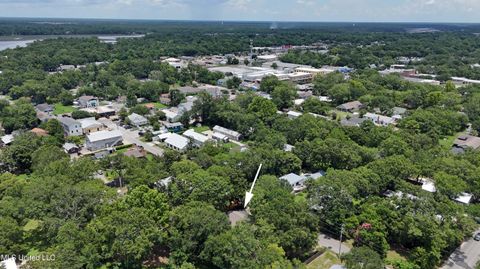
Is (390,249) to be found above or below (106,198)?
below

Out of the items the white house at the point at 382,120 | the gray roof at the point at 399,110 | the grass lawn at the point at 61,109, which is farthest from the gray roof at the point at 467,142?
the grass lawn at the point at 61,109

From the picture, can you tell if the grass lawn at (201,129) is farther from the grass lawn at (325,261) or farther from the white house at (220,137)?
the grass lawn at (325,261)

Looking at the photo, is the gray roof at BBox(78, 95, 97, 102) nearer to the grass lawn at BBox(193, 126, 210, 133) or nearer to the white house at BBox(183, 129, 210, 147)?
the grass lawn at BBox(193, 126, 210, 133)

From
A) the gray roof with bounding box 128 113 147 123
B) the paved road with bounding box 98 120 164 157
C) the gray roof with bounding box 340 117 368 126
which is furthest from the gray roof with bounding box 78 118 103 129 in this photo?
the gray roof with bounding box 340 117 368 126

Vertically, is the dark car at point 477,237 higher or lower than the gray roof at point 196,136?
lower

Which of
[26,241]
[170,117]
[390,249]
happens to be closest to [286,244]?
[390,249]

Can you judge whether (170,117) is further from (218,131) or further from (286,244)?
(286,244)
